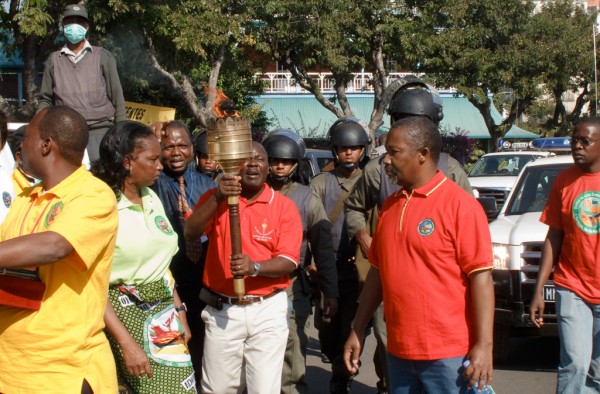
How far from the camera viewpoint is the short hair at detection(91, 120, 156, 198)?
192 inches

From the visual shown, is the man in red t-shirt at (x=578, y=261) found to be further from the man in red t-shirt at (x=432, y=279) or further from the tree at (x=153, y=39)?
the tree at (x=153, y=39)

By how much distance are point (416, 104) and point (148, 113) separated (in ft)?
29.2

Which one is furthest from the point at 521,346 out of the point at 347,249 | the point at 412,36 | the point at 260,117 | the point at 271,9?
the point at 260,117

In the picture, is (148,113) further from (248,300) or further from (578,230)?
(578,230)

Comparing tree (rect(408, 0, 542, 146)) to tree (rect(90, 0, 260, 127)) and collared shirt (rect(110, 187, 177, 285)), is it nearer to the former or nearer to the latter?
tree (rect(90, 0, 260, 127))

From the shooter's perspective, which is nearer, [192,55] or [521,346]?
[521,346]

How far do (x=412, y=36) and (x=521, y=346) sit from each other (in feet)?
67.2

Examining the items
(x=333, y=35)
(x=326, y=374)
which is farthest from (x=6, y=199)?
(x=333, y=35)

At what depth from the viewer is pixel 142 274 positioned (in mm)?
4680

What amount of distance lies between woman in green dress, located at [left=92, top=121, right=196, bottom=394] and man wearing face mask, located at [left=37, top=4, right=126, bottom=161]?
1900 mm

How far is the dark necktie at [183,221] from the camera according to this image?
5988 mm

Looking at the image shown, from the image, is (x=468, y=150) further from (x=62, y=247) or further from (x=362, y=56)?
(x=62, y=247)

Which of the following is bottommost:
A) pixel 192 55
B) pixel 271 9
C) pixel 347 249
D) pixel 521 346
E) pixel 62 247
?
pixel 521 346

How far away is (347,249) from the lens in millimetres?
7352
